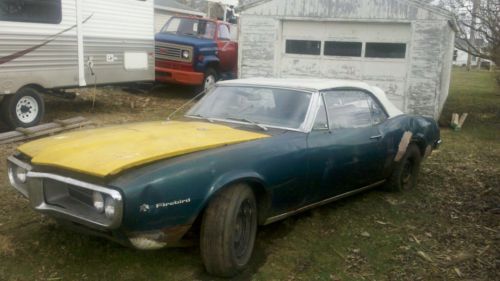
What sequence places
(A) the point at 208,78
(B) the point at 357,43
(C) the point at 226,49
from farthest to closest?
(C) the point at 226,49 < (A) the point at 208,78 < (B) the point at 357,43

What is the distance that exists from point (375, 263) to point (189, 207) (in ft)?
5.50

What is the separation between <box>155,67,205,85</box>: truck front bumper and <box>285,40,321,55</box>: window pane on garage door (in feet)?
7.91

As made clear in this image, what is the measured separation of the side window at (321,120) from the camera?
4602mm

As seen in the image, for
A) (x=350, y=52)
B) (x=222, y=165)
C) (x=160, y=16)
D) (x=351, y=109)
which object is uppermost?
(x=160, y=16)

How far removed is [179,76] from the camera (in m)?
13.2

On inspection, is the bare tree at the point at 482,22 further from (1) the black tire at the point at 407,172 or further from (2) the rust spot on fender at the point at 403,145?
(2) the rust spot on fender at the point at 403,145

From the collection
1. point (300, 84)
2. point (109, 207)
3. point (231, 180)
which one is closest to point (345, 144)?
point (300, 84)

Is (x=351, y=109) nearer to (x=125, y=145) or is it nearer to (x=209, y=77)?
(x=125, y=145)

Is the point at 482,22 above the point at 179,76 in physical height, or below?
above

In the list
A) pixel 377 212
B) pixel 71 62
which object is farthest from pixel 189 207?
pixel 71 62

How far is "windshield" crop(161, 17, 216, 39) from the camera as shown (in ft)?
45.3

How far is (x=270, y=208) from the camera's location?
409cm

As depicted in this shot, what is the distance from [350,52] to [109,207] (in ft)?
31.5

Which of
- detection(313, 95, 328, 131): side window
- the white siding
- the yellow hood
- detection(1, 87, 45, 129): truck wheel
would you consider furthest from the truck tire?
the white siding
